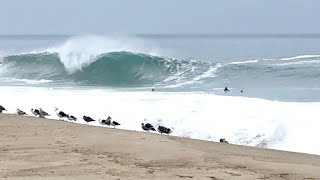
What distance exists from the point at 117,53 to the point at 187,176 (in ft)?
92.1

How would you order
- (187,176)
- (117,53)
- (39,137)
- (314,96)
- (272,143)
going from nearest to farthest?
(187,176)
(39,137)
(272,143)
(314,96)
(117,53)

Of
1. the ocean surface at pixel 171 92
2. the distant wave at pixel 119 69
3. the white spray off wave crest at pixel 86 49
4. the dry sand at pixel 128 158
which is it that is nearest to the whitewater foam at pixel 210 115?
the ocean surface at pixel 171 92

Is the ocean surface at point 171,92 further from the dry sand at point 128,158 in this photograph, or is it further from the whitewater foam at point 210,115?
the dry sand at point 128,158

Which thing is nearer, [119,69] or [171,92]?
[171,92]

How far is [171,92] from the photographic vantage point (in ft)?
69.5

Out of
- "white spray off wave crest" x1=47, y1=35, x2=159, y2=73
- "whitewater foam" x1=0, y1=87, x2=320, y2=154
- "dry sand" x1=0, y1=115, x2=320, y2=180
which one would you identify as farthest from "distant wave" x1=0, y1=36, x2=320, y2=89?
"dry sand" x1=0, y1=115, x2=320, y2=180

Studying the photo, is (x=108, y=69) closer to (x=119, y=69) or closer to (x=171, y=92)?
(x=119, y=69)

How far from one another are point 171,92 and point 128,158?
13.8 meters

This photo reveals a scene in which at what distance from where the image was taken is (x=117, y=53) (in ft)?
113

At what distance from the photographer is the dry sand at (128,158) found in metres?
6.67

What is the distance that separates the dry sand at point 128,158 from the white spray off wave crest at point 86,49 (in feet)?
71.7

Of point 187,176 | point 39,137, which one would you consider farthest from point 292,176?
point 39,137

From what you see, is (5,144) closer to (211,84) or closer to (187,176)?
(187,176)

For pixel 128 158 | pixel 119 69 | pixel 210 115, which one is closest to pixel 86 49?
pixel 119 69
